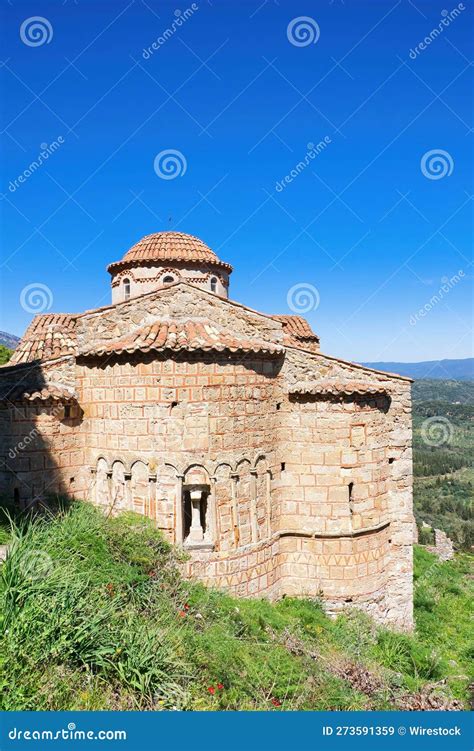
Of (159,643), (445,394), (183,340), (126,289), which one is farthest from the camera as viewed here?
(445,394)

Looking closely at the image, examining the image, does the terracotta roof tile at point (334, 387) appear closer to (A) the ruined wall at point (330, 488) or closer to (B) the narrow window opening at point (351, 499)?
(A) the ruined wall at point (330, 488)

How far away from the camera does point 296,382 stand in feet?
37.2

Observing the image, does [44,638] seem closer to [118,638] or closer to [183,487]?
[118,638]

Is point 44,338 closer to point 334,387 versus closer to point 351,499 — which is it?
point 334,387

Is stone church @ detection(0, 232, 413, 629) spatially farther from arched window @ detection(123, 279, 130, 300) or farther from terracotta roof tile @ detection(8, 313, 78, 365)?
arched window @ detection(123, 279, 130, 300)

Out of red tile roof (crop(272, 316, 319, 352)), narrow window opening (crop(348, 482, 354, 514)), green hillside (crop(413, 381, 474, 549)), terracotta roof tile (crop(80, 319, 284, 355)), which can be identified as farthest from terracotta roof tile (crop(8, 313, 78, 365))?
green hillside (crop(413, 381, 474, 549))

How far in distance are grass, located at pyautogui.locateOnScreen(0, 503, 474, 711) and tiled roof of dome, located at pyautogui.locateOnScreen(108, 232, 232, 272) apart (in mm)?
8692

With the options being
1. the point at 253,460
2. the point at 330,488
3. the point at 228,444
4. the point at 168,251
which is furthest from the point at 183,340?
the point at 168,251

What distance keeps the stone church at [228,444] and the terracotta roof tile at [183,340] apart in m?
0.04

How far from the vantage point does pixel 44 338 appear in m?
13.1

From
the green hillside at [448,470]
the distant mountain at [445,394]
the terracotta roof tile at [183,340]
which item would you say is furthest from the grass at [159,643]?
the distant mountain at [445,394]

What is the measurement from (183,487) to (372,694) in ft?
15.5

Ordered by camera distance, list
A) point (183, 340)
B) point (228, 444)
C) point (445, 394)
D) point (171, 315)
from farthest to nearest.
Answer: point (445, 394), point (171, 315), point (228, 444), point (183, 340)

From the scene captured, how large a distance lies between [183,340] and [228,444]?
229 centimetres
